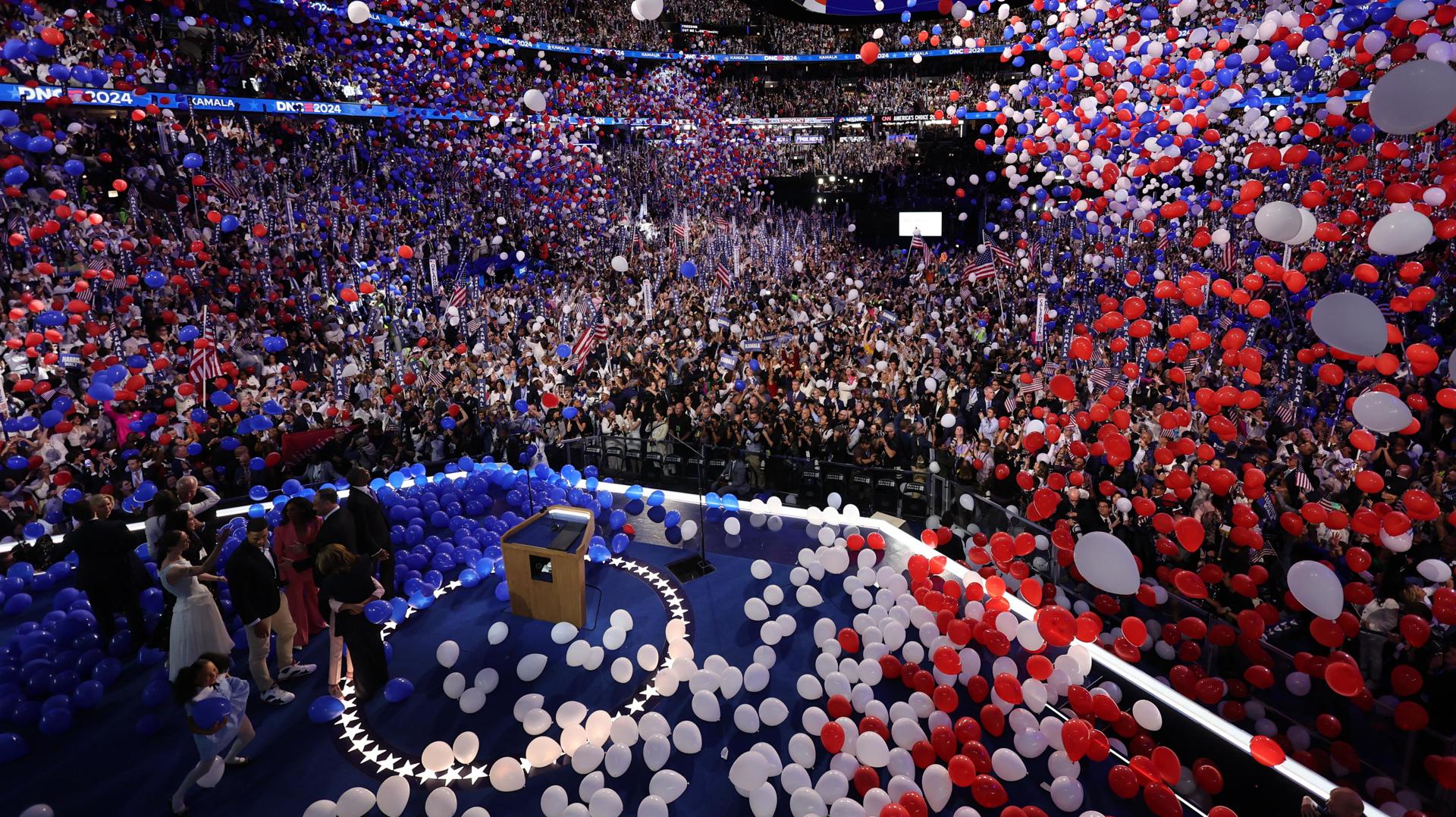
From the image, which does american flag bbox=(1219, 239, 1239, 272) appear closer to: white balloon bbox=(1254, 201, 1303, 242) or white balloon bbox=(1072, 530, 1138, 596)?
white balloon bbox=(1254, 201, 1303, 242)

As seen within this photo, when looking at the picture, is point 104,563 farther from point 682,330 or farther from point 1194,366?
point 1194,366

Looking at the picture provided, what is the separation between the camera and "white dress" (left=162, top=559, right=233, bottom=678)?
14.0 ft

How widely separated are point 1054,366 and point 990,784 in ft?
27.2

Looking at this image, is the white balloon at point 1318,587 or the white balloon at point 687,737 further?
the white balloon at point 687,737

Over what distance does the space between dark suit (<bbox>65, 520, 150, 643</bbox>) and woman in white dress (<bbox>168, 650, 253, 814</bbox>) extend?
1672mm

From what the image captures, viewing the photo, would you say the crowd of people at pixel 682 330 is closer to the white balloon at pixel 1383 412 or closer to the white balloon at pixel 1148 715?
the white balloon at pixel 1383 412

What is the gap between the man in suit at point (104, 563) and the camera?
5180 millimetres

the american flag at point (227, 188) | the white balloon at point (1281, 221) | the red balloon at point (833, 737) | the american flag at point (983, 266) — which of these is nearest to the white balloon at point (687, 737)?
the red balloon at point (833, 737)

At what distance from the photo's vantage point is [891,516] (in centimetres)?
778

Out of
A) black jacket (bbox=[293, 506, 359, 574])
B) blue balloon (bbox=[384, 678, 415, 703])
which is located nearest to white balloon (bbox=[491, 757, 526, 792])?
blue balloon (bbox=[384, 678, 415, 703])

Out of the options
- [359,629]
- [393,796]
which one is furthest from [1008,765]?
[359,629]

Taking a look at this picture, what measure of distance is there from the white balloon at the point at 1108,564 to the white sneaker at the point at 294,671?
219 inches

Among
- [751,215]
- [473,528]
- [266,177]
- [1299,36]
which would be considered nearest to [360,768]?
[473,528]

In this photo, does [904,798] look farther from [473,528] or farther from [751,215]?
[751,215]
